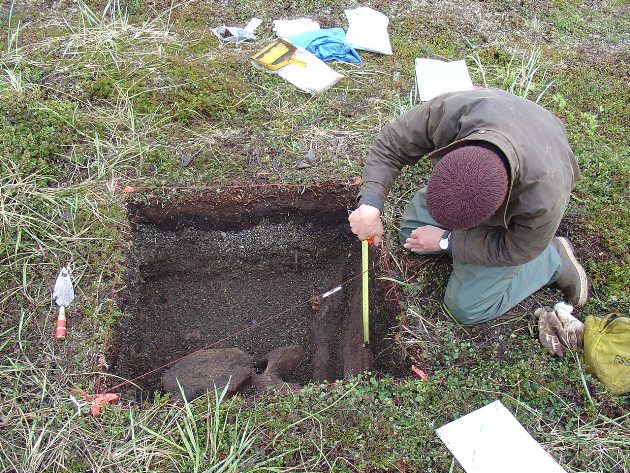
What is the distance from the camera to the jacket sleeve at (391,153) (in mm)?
2084

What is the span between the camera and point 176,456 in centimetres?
181

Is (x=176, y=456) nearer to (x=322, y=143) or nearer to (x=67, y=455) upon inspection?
(x=67, y=455)

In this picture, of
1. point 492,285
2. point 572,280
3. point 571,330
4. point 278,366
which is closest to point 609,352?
point 571,330

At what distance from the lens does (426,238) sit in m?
2.29

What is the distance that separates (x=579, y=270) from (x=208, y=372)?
190cm

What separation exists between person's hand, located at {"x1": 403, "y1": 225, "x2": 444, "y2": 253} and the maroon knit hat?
674 mm

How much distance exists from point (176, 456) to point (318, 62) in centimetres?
264

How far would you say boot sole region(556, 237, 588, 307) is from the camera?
7.69 feet

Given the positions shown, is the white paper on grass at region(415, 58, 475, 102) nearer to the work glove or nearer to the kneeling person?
the kneeling person

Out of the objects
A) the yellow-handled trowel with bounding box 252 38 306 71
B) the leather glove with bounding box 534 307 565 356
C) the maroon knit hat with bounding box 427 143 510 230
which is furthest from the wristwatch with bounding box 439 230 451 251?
the yellow-handled trowel with bounding box 252 38 306 71

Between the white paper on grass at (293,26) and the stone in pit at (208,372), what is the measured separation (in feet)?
8.08

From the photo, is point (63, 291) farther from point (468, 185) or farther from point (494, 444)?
point (494, 444)

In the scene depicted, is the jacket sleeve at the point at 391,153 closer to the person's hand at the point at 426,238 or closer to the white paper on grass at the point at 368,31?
the person's hand at the point at 426,238

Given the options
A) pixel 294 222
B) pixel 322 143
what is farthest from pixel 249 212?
pixel 322 143
